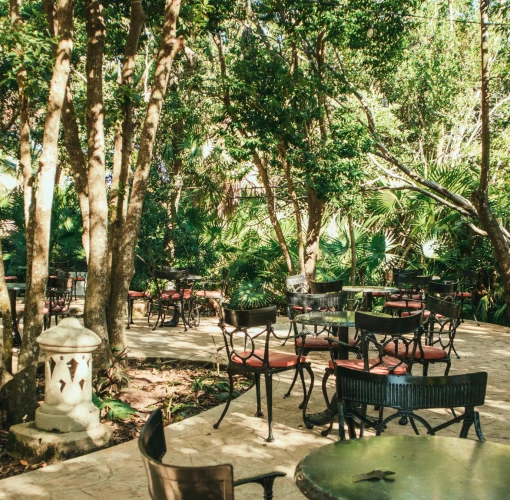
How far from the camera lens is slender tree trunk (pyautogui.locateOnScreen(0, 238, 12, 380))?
16.4 feet

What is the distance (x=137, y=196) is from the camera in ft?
20.6

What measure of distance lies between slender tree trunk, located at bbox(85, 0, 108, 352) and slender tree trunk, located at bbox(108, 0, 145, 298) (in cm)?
43

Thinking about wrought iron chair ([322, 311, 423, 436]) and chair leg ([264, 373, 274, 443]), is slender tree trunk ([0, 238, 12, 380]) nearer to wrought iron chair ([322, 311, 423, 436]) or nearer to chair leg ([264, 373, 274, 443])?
chair leg ([264, 373, 274, 443])

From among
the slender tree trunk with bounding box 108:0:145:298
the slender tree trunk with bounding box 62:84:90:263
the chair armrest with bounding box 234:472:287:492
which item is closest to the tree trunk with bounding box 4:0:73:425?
the slender tree trunk with bounding box 62:84:90:263

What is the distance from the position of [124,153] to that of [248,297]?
5.89 metres

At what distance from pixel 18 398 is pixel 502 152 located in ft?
50.4

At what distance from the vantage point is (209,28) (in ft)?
28.3

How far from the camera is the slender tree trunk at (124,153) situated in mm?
6523

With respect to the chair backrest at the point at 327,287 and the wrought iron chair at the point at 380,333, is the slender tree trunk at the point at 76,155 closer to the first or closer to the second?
the wrought iron chair at the point at 380,333

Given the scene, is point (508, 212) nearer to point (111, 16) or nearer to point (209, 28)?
point (209, 28)

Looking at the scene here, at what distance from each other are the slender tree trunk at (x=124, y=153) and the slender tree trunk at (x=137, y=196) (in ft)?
0.67

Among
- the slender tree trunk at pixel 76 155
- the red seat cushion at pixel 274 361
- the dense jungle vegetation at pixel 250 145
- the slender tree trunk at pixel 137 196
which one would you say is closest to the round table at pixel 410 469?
the red seat cushion at pixel 274 361

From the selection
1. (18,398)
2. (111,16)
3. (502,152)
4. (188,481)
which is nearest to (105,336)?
(18,398)

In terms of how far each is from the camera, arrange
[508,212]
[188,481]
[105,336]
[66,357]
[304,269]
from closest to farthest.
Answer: [188,481]
[66,357]
[105,336]
[304,269]
[508,212]
